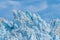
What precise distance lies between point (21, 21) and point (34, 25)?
11.3ft

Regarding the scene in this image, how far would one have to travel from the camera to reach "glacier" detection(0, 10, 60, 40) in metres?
72.1

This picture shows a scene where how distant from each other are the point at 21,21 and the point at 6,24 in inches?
192

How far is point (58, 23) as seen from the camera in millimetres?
75938

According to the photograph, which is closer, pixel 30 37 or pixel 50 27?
pixel 30 37

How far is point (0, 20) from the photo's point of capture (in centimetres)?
7600

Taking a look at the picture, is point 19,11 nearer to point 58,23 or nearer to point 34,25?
point 34,25

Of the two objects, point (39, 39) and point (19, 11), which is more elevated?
point (19, 11)

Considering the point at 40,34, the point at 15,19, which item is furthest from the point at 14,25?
the point at 40,34

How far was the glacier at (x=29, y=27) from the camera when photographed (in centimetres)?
7206

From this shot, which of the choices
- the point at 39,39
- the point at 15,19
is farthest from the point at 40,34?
the point at 15,19

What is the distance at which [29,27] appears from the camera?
73.9 meters

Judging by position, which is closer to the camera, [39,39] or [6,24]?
[39,39]

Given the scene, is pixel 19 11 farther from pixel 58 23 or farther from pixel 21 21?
pixel 58 23

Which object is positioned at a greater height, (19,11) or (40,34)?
(19,11)
